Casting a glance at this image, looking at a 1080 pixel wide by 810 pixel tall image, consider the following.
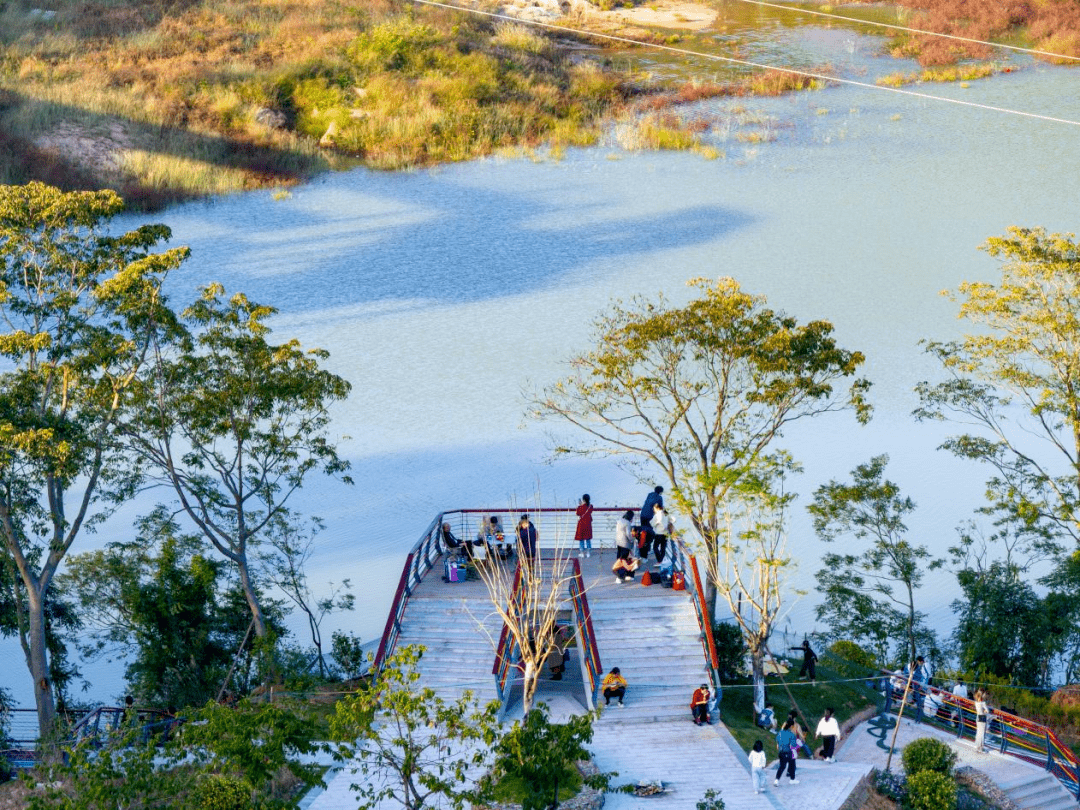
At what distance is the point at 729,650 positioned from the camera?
86.9 feet

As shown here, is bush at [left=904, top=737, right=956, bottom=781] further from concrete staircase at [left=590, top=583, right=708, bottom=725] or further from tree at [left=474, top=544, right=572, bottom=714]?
tree at [left=474, top=544, right=572, bottom=714]

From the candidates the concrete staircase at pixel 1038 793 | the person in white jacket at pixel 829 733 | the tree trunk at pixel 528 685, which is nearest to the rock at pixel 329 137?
the tree trunk at pixel 528 685

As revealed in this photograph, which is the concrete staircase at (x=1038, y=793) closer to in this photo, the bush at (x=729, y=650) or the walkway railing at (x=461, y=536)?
the bush at (x=729, y=650)

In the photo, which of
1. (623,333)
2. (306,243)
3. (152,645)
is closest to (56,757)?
(152,645)

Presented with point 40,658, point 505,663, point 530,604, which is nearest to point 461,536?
point 505,663

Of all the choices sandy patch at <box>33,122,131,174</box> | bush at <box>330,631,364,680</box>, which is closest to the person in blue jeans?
bush at <box>330,631,364,680</box>

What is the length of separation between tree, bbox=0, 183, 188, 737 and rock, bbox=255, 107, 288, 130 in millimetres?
38965

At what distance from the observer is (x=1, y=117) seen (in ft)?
196

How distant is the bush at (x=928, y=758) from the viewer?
2086 centimetres

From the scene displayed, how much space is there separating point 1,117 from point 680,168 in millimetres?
30258

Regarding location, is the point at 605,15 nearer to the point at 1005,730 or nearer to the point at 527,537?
the point at 527,537

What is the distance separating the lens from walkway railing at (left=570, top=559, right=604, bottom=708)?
2312 cm

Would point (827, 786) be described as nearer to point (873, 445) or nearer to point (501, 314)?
point (873, 445)

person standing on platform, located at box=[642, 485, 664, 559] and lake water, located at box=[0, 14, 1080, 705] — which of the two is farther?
lake water, located at box=[0, 14, 1080, 705]
